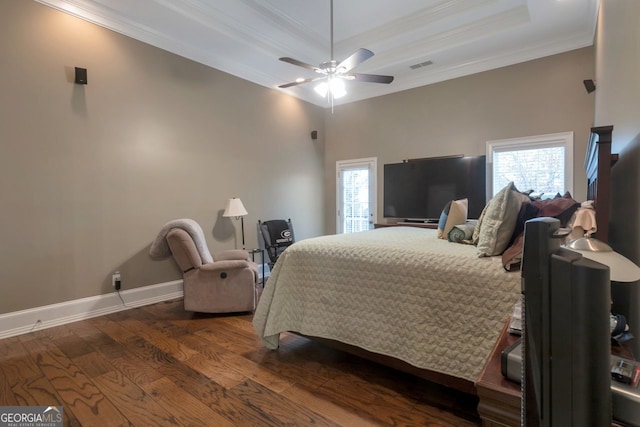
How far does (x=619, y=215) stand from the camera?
5.47 feet

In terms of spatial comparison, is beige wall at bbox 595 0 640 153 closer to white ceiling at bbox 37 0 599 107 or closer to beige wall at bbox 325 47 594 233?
white ceiling at bbox 37 0 599 107

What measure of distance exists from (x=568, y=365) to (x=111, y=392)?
2.41 m

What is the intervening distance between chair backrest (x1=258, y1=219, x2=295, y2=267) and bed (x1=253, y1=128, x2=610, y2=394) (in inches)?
94.9

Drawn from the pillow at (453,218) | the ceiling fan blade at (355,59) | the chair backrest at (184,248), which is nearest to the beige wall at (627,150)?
the pillow at (453,218)

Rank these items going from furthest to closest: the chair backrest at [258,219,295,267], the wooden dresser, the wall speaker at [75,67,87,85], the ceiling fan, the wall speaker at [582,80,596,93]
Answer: the chair backrest at [258,219,295,267] < the wall speaker at [582,80,596,93] < the wall speaker at [75,67,87,85] < the ceiling fan < the wooden dresser

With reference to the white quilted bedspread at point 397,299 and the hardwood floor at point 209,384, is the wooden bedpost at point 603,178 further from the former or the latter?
the hardwood floor at point 209,384

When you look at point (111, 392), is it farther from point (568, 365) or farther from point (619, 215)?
point (619, 215)

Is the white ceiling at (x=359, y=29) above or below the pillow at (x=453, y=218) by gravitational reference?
above

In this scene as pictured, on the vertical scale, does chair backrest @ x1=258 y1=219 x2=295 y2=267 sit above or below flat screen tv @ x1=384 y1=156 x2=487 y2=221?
below

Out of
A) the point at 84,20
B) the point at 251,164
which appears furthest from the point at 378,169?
the point at 84,20

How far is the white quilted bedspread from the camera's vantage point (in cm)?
165

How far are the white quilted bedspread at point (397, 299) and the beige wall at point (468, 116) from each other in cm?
286

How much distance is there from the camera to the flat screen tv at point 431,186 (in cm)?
435

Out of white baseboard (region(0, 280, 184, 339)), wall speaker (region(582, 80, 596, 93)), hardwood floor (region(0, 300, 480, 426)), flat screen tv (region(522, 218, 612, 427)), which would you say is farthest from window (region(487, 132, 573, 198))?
white baseboard (region(0, 280, 184, 339))
